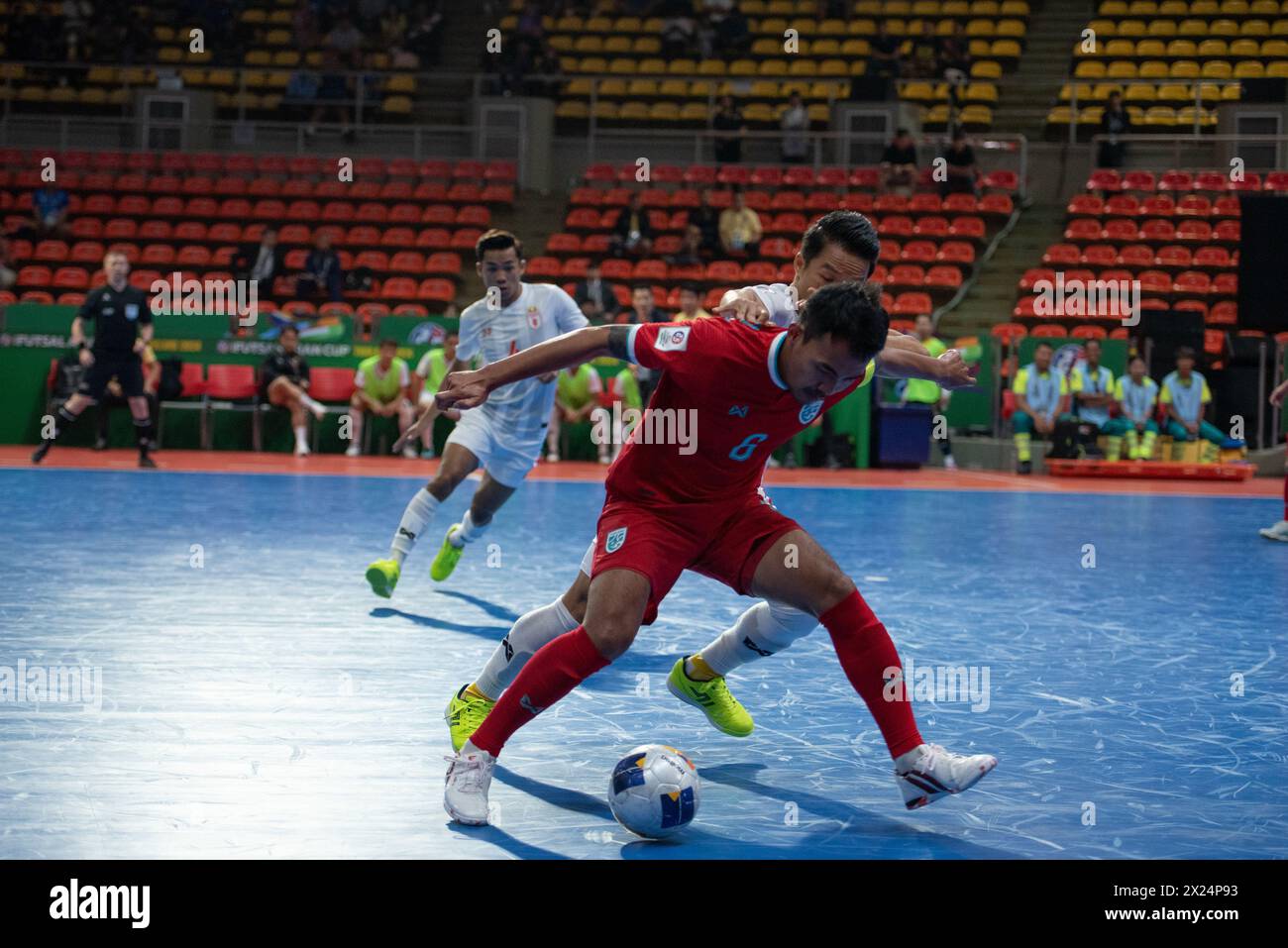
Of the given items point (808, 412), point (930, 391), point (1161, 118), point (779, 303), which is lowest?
point (930, 391)

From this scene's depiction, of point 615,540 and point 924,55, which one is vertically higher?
point 924,55

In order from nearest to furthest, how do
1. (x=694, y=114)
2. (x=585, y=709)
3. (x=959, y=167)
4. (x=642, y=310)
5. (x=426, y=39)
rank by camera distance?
(x=585, y=709)
(x=642, y=310)
(x=959, y=167)
(x=694, y=114)
(x=426, y=39)

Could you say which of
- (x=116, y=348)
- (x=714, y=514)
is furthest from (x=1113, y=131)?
(x=714, y=514)

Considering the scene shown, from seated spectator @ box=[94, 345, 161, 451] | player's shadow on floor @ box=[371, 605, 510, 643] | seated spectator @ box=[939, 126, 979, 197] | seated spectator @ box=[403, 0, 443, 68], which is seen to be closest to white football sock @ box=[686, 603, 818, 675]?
player's shadow on floor @ box=[371, 605, 510, 643]

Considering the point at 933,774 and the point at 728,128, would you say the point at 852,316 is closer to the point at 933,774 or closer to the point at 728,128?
the point at 933,774

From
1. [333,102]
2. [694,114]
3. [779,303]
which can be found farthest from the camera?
[694,114]

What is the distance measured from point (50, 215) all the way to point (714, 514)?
21.1 meters

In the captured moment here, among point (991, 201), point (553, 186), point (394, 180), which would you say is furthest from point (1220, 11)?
point (394, 180)

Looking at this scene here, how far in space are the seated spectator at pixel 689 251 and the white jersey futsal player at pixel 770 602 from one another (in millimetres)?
16413

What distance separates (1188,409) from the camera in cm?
1802

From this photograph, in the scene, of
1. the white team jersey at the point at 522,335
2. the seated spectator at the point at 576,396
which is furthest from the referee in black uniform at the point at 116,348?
the white team jersey at the point at 522,335

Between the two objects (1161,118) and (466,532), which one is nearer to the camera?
(466,532)

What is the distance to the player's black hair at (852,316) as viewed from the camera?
3.82 m
